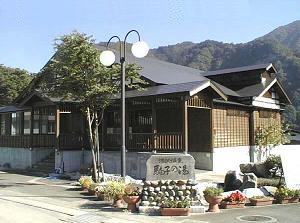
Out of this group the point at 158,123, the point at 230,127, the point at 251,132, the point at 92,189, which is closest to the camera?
the point at 92,189

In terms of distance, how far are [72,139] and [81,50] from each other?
7.97m

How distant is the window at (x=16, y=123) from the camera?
98.3 ft

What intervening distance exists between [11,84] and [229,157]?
3148 cm

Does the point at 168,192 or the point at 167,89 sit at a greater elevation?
the point at 167,89

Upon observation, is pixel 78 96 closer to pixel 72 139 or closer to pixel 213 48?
pixel 72 139

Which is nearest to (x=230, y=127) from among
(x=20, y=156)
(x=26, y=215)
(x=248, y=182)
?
(x=248, y=182)

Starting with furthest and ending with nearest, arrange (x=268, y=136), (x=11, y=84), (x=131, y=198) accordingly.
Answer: (x=11, y=84)
(x=268, y=136)
(x=131, y=198)

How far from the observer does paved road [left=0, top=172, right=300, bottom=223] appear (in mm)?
12055

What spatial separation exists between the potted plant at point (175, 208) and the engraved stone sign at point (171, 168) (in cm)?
103

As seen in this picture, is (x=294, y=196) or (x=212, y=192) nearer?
(x=212, y=192)

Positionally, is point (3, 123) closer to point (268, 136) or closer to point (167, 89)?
point (167, 89)

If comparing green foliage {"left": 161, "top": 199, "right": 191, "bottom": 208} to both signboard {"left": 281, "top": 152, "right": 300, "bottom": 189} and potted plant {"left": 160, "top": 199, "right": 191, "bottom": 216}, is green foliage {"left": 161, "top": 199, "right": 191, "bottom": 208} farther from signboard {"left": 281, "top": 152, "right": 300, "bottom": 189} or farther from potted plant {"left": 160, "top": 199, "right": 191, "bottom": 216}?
signboard {"left": 281, "top": 152, "right": 300, "bottom": 189}

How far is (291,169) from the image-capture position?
16.3 meters

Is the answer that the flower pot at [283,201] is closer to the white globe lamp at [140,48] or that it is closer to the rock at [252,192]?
the rock at [252,192]
